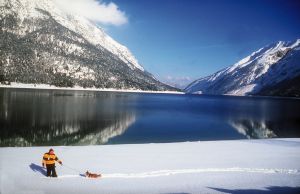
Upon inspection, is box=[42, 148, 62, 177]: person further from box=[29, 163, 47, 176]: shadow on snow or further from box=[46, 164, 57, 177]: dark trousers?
box=[29, 163, 47, 176]: shadow on snow

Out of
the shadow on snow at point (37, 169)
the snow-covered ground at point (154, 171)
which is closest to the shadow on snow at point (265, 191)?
the snow-covered ground at point (154, 171)

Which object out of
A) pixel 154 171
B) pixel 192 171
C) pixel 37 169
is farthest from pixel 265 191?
pixel 37 169

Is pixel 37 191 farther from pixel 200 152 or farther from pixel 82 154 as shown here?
pixel 200 152

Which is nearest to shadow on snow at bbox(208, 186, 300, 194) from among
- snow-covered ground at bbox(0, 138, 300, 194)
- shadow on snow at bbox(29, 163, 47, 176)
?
snow-covered ground at bbox(0, 138, 300, 194)

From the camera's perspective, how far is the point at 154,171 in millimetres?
19438

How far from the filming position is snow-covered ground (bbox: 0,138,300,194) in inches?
639

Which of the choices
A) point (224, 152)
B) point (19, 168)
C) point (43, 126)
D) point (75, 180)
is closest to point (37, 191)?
point (75, 180)

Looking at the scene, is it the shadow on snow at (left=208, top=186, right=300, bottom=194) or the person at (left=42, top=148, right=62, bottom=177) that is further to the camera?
the person at (left=42, top=148, right=62, bottom=177)

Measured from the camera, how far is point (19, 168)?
1867cm

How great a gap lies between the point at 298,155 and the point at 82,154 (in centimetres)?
1714

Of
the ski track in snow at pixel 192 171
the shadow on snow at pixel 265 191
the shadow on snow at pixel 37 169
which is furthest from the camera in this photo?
the ski track in snow at pixel 192 171

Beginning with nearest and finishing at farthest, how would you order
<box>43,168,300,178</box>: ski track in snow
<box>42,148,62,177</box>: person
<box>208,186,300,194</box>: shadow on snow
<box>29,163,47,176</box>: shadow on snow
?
<box>208,186,300,194</box>: shadow on snow < <box>42,148,62,177</box>: person < <box>29,163,47,176</box>: shadow on snow < <box>43,168,300,178</box>: ski track in snow

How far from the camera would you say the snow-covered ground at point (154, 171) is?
1622 centimetres

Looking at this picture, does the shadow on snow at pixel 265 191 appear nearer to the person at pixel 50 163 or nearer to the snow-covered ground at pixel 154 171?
the snow-covered ground at pixel 154 171
